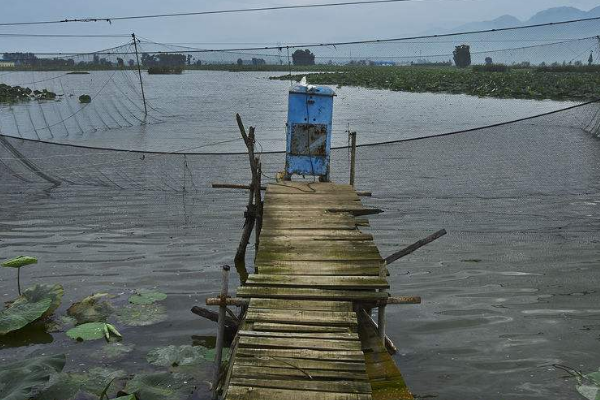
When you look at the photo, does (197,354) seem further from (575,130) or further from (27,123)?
(27,123)

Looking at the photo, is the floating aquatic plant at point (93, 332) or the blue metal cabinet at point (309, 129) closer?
the floating aquatic plant at point (93, 332)

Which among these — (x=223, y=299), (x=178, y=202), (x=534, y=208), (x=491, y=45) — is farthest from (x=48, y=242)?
(x=491, y=45)

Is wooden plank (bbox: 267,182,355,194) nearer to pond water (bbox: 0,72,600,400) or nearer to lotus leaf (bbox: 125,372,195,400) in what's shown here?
pond water (bbox: 0,72,600,400)

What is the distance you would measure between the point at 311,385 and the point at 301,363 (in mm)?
315

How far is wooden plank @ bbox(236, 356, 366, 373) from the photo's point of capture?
5.16 meters

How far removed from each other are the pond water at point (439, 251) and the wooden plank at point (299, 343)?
2024mm

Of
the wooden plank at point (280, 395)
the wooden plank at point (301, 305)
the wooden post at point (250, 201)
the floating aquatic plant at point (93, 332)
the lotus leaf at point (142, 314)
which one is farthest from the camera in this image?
the wooden post at point (250, 201)

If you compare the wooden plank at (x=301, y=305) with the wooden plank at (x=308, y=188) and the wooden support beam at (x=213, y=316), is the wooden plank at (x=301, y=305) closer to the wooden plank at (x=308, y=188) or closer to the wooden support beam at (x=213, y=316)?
the wooden support beam at (x=213, y=316)

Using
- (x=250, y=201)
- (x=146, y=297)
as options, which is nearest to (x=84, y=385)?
(x=146, y=297)

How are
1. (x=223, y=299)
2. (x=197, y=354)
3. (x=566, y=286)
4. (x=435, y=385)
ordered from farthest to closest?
1. (x=566, y=286)
2. (x=197, y=354)
3. (x=435, y=385)
4. (x=223, y=299)

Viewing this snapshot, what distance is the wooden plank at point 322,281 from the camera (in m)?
6.59

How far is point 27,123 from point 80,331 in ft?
94.5

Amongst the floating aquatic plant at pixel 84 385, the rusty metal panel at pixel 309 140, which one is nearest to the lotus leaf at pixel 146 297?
the floating aquatic plant at pixel 84 385

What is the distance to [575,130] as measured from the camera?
21.0 m
